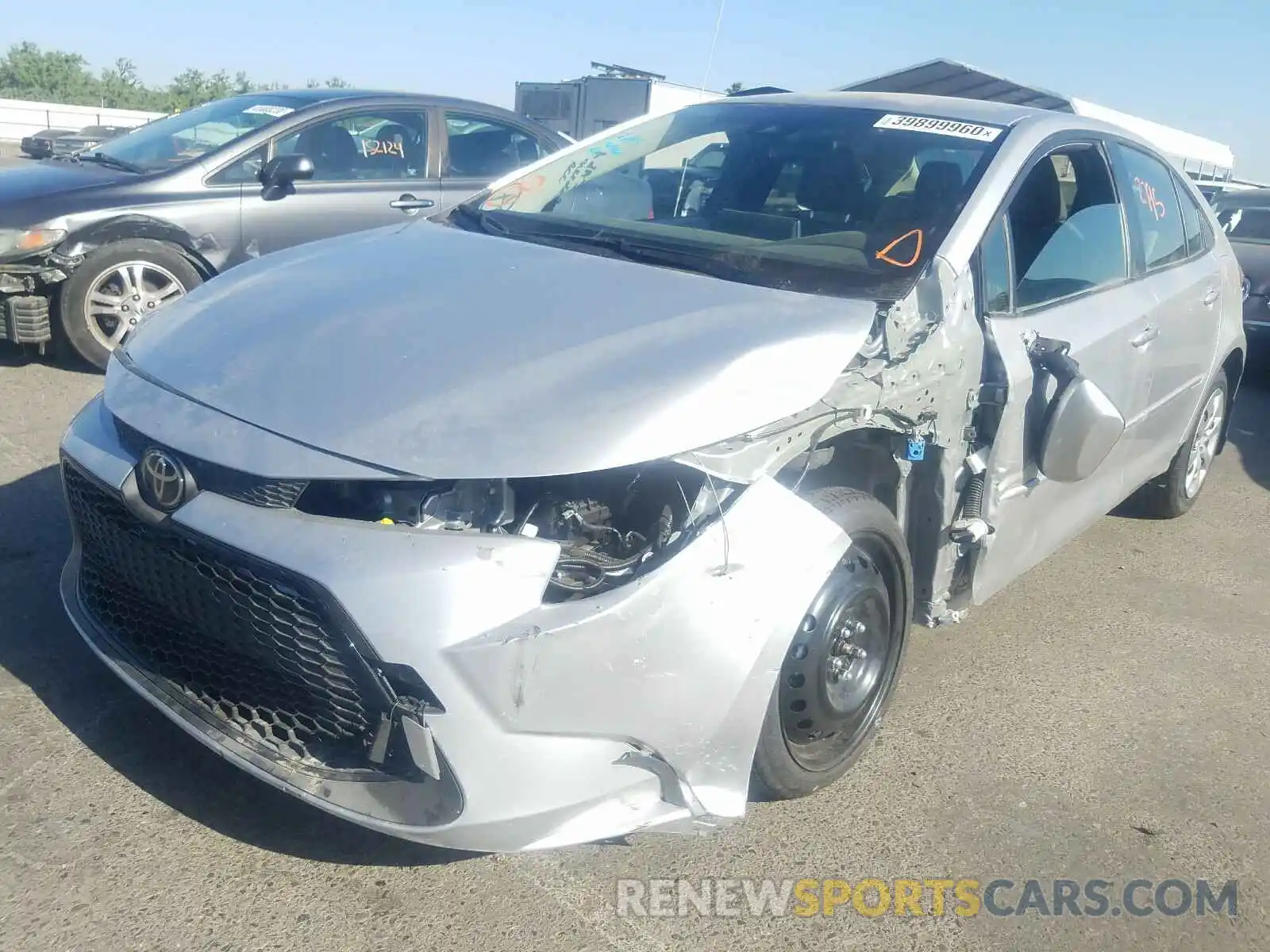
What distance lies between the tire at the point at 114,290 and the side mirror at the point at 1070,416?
4.41 metres

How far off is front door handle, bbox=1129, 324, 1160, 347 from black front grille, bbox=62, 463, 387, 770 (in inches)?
109

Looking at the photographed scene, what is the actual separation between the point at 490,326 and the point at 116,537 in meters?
0.94

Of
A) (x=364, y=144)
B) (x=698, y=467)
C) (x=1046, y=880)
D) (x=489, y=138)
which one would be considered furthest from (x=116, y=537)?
(x=489, y=138)

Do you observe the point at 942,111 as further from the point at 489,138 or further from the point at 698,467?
the point at 489,138

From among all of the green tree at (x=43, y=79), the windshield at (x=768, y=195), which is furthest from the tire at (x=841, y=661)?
the green tree at (x=43, y=79)

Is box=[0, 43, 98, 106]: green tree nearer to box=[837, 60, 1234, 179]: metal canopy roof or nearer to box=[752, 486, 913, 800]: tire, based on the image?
box=[837, 60, 1234, 179]: metal canopy roof

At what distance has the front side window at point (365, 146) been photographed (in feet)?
21.0

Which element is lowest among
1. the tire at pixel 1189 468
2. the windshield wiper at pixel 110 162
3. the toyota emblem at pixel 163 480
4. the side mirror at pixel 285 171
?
the tire at pixel 1189 468

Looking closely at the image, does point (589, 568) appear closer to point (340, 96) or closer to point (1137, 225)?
point (1137, 225)

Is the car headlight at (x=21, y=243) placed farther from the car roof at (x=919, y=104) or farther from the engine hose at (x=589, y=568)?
the engine hose at (x=589, y=568)

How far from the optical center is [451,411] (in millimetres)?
2201

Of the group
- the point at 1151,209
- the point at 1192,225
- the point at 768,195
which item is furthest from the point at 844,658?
the point at 1192,225

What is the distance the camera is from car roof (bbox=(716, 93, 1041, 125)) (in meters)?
3.52

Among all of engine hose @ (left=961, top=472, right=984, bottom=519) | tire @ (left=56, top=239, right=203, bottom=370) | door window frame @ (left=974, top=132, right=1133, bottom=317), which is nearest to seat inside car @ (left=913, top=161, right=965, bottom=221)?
door window frame @ (left=974, top=132, right=1133, bottom=317)
